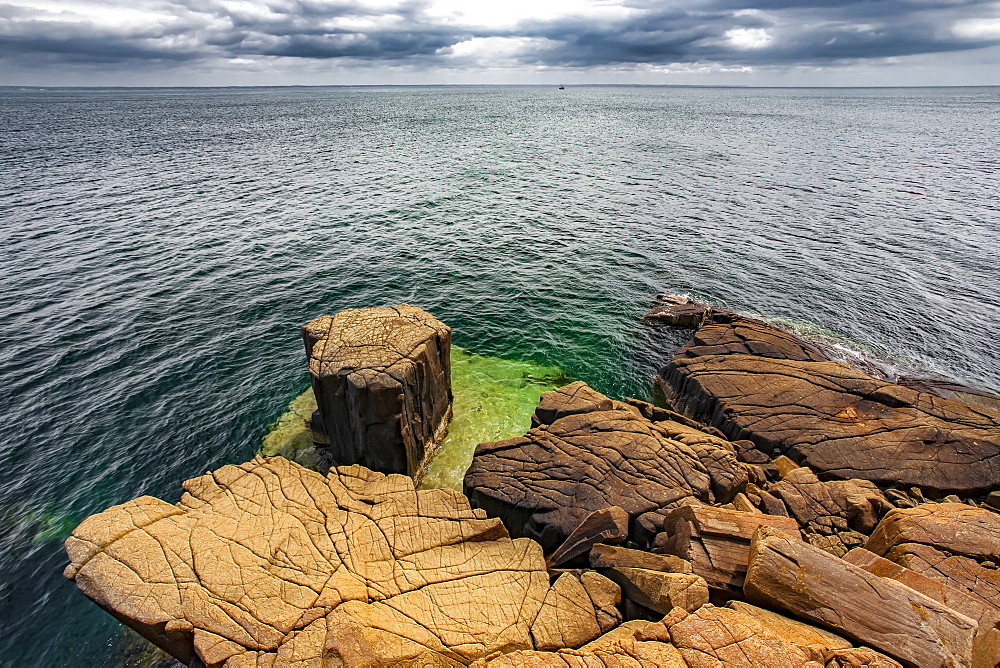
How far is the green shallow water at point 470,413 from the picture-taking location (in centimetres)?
→ 1460

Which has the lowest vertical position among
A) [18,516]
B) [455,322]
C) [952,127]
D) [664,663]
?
[18,516]

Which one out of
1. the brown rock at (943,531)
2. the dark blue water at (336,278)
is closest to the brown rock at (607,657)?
the brown rock at (943,531)

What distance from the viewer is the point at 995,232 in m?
36.8

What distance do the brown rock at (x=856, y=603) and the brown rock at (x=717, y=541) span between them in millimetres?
581

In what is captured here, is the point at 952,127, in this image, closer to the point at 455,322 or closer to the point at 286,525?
the point at 455,322

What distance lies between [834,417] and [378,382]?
44.7ft

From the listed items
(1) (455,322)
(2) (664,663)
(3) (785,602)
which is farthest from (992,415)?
(1) (455,322)

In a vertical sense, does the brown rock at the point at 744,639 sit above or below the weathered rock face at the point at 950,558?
above

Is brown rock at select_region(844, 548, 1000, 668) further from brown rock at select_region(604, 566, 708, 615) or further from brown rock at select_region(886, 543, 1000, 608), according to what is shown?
brown rock at select_region(604, 566, 708, 615)

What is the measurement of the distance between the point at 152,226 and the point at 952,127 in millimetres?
178769

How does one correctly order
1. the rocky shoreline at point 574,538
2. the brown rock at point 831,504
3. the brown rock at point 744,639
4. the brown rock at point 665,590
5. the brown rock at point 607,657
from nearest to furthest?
the brown rock at point 744,639, the brown rock at point 607,657, the rocky shoreline at point 574,538, the brown rock at point 665,590, the brown rock at point 831,504

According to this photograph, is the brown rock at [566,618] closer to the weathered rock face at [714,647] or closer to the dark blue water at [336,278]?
the weathered rock face at [714,647]

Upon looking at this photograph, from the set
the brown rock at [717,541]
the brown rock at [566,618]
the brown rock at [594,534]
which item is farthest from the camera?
the brown rock at [594,534]

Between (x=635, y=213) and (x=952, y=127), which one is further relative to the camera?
(x=952, y=127)
